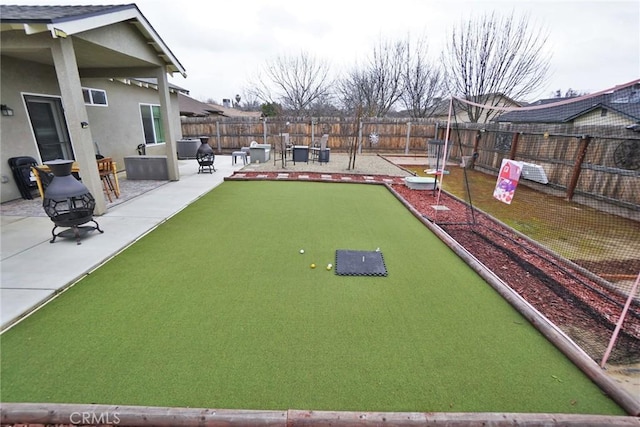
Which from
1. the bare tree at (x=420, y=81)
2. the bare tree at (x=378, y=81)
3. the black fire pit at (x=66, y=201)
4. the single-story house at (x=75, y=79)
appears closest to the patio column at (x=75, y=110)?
the single-story house at (x=75, y=79)

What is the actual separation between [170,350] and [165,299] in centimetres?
74

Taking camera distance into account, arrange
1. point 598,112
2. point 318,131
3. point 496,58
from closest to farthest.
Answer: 1. point 598,112
2. point 496,58
3. point 318,131

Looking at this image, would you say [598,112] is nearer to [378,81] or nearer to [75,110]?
[378,81]

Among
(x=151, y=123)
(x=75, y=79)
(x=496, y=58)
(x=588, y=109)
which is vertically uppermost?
(x=496, y=58)

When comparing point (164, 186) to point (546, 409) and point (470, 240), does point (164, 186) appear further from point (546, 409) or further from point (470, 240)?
point (546, 409)

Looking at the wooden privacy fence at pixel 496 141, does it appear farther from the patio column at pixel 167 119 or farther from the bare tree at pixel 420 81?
the bare tree at pixel 420 81

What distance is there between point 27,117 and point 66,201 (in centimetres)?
368

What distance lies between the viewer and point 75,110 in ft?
14.0

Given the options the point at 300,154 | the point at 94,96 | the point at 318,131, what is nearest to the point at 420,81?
the point at 318,131

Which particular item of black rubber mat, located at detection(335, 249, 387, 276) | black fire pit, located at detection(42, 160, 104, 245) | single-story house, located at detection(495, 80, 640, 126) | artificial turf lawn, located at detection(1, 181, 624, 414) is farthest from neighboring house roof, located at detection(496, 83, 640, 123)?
black fire pit, located at detection(42, 160, 104, 245)

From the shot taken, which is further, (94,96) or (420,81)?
(420,81)

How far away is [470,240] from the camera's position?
4320 millimetres
